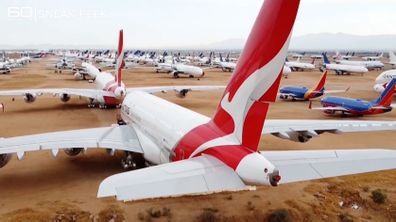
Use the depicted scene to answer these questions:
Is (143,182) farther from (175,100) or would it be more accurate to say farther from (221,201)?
(175,100)

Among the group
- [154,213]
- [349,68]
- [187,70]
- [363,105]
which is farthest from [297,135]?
[349,68]

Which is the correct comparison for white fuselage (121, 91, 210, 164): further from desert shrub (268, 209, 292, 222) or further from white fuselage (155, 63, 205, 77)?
white fuselage (155, 63, 205, 77)

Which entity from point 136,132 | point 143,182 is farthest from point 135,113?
point 143,182

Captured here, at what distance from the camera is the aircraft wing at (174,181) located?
8.39 meters

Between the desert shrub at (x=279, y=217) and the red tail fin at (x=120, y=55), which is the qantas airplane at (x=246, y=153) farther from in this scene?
the red tail fin at (x=120, y=55)

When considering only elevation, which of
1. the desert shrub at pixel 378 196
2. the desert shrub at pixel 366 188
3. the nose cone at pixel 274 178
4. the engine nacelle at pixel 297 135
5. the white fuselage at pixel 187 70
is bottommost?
the white fuselage at pixel 187 70

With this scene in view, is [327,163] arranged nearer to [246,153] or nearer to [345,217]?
[246,153]

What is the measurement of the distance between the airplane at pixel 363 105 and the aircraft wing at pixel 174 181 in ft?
87.5

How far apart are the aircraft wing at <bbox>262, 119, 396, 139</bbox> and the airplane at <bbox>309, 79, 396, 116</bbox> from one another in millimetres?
16406

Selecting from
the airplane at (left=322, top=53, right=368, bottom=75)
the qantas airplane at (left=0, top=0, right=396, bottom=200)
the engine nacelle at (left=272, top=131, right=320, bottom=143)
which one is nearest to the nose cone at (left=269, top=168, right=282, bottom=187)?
the qantas airplane at (left=0, top=0, right=396, bottom=200)

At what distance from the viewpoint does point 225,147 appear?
11.9m

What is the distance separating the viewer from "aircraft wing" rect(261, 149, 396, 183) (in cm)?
1069

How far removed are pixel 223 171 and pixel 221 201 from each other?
4.91m

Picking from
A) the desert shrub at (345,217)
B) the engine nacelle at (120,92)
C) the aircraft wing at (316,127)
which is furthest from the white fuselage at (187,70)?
the desert shrub at (345,217)
